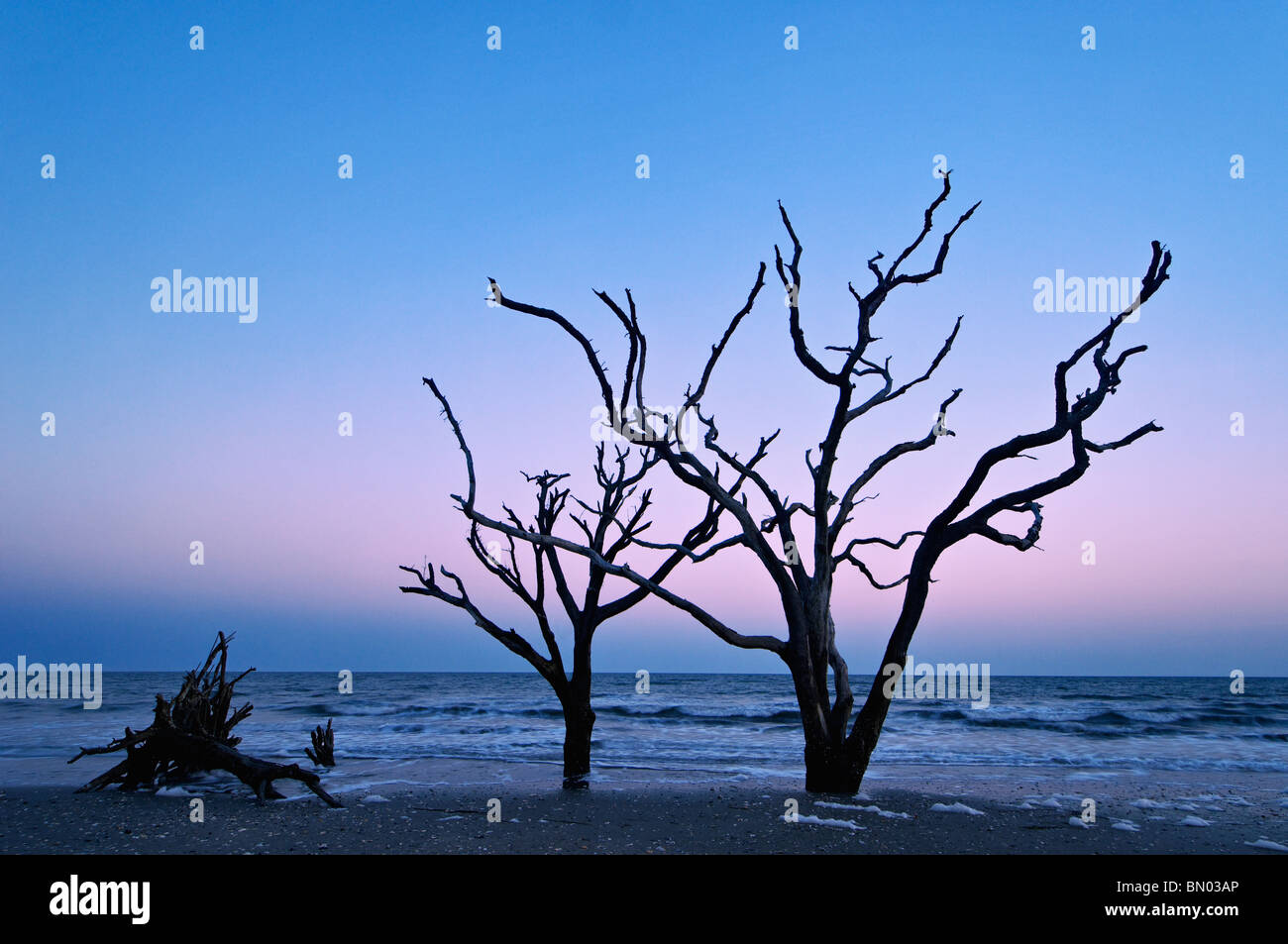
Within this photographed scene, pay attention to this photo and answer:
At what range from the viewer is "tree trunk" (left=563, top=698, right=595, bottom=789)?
1068 cm

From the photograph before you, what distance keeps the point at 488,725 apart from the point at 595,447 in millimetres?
17987

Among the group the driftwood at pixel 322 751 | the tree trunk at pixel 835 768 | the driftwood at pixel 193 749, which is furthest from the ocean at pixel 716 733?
the tree trunk at pixel 835 768

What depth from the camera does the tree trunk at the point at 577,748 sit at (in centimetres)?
1068

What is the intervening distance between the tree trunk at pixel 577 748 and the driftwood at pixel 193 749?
123 inches

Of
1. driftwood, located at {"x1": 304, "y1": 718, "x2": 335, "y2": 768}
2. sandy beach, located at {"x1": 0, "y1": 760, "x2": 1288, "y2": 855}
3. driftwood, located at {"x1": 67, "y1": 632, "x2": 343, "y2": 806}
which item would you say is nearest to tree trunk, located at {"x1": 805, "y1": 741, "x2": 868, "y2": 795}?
sandy beach, located at {"x1": 0, "y1": 760, "x2": 1288, "y2": 855}

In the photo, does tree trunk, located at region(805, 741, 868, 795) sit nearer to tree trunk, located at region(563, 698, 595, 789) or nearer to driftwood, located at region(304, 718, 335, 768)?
tree trunk, located at region(563, 698, 595, 789)

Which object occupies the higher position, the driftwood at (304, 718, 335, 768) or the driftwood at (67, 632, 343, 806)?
the driftwood at (67, 632, 343, 806)

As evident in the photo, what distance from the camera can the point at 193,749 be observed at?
10602 millimetres

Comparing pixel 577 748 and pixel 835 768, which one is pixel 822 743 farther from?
pixel 577 748

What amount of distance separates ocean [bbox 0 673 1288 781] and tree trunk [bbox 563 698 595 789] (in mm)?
4078

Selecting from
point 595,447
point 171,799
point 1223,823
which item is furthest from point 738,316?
point 171,799

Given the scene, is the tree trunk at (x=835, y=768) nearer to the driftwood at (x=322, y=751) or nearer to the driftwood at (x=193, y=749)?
the driftwood at (x=193, y=749)
